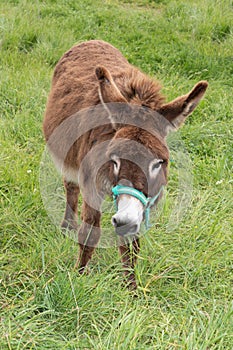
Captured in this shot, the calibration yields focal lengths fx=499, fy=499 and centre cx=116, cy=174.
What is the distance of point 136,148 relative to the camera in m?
2.81

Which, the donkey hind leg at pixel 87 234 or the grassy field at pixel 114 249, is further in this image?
the donkey hind leg at pixel 87 234

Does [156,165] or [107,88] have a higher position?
[107,88]

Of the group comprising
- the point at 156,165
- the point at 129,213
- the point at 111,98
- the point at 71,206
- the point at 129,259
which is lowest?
the point at 71,206

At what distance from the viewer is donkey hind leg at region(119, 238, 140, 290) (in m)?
3.44

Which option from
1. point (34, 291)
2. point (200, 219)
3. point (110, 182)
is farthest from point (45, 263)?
point (200, 219)

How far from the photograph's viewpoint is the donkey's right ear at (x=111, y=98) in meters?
3.04

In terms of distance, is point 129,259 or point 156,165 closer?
point 156,165

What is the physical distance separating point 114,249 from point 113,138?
3.77ft

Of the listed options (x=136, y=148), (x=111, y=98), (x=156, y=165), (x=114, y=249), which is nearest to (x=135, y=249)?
(x=114, y=249)

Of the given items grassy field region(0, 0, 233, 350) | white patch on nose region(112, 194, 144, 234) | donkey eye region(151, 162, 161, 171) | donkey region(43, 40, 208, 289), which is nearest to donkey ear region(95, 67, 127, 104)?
donkey region(43, 40, 208, 289)

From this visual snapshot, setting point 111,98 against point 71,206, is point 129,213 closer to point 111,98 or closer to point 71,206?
point 111,98

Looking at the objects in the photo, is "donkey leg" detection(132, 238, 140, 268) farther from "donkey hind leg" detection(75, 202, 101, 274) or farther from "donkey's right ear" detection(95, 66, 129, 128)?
"donkey's right ear" detection(95, 66, 129, 128)

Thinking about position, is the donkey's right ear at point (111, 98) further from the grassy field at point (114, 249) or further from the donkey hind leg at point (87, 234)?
the grassy field at point (114, 249)

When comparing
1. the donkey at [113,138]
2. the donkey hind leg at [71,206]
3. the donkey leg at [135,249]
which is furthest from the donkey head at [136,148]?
the donkey hind leg at [71,206]
